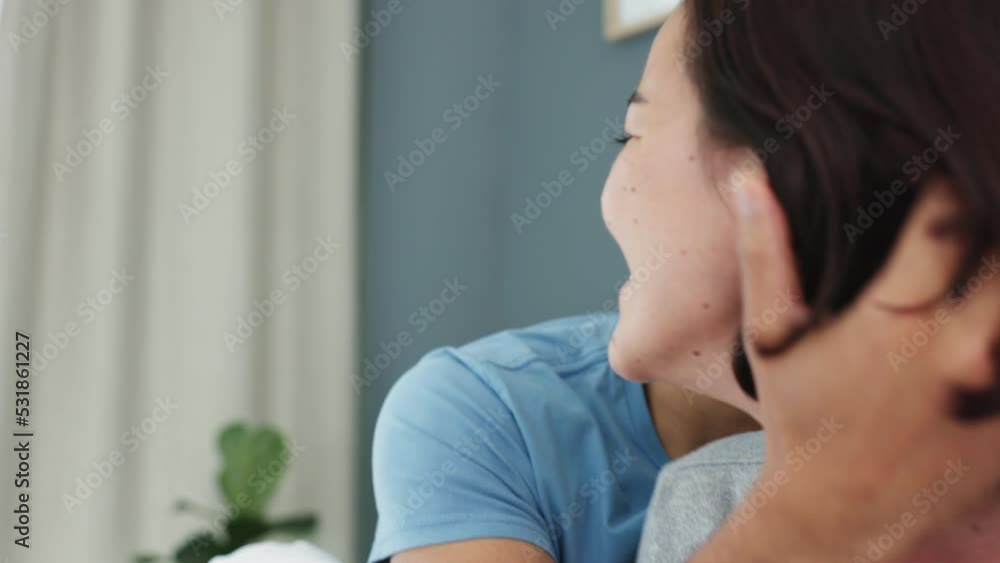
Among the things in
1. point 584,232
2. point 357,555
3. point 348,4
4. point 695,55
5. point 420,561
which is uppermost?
point 348,4

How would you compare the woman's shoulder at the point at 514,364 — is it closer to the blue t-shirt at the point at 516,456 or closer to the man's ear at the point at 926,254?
the blue t-shirt at the point at 516,456

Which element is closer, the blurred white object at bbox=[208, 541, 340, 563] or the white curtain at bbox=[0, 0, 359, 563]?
the blurred white object at bbox=[208, 541, 340, 563]

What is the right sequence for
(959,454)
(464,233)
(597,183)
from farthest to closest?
(464,233) → (597,183) → (959,454)

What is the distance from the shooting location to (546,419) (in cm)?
79

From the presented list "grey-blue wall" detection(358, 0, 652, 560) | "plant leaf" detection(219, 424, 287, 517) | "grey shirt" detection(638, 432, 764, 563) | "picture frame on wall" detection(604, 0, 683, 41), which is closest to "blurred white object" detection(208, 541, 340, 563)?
"grey shirt" detection(638, 432, 764, 563)

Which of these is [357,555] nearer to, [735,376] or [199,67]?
[199,67]

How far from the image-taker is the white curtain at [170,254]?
4.37ft

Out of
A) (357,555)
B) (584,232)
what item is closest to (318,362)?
(357,555)

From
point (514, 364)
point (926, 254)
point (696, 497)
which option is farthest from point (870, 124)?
point (514, 364)

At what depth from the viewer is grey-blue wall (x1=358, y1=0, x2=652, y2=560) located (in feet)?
5.57

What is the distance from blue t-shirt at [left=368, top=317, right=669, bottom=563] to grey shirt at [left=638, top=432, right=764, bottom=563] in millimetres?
103

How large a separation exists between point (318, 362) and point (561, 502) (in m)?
1.00

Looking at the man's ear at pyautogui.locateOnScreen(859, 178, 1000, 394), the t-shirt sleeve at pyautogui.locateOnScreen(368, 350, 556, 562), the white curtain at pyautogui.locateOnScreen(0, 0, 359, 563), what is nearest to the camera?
the man's ear at pyautogui.locateOnScreen(859, 178, 1000, 394)

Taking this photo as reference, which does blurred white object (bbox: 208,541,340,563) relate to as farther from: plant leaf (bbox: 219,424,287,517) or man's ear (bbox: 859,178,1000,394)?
man's ear (bbox: 859,178,1000,394)
